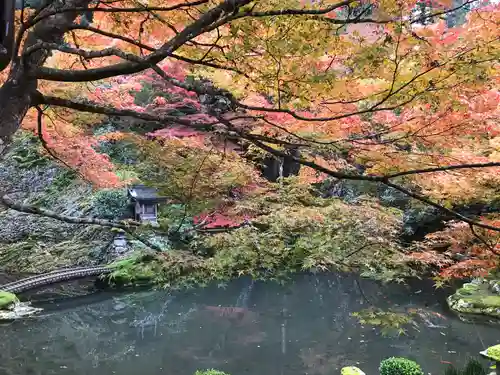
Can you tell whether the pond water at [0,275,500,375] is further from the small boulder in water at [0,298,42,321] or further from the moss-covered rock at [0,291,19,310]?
the moss-covered rock at [0,291,19,310]

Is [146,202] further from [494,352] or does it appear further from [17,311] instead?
[494,352]

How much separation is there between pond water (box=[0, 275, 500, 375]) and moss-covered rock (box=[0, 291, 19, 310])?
45cm

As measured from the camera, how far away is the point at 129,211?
11.0 m

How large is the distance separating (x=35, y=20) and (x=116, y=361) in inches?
229

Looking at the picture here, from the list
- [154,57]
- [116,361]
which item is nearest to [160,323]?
[116,361]

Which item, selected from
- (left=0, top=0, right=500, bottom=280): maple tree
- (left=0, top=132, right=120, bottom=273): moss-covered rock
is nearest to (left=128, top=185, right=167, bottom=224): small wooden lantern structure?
(left=0, top=132, right=120, bottom=273): moss-covered rock

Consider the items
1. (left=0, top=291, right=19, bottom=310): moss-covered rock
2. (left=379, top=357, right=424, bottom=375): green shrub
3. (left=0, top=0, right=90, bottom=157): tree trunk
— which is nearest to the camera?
(left=0, top=0, right=90, bottom=157): tree trunk

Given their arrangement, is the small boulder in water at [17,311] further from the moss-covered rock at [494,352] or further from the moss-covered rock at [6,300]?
the moss-covered rock at [494,352]

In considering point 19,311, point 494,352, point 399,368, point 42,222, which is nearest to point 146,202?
point 19,311

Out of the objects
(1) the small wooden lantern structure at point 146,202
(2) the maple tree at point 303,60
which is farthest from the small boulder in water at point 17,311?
(2) the maple tree at point 303,60

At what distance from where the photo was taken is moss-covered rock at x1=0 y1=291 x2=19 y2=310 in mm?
7848

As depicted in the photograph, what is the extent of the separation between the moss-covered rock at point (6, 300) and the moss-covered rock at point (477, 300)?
27.6 ft

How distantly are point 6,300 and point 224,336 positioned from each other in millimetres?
4017

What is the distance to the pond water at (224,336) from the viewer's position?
6.42 m
